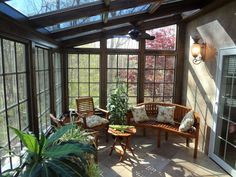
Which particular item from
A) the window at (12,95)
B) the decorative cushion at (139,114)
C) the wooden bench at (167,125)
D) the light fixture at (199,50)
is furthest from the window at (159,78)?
the window at (12,95)

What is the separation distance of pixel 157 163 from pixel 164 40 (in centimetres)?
287

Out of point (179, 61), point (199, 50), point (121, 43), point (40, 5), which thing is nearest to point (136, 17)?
point (121, 43)

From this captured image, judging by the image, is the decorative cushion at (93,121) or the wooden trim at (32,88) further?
the decorative cushion at (93,121)

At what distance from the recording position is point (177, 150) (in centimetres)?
407

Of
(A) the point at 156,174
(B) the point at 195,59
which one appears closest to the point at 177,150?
(A) the point at 156,174

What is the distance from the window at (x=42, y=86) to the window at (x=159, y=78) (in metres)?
2.36

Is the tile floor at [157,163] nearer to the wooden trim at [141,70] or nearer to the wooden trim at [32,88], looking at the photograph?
the wooden trim at [141,70]

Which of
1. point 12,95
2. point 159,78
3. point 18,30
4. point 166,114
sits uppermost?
point 18,30

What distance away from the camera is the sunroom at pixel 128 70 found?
7.75 ft

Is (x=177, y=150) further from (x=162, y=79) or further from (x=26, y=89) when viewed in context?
(x=26, y=89)

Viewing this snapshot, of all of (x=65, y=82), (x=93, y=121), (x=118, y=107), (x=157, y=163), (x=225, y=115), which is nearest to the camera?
(x=225, y=115)

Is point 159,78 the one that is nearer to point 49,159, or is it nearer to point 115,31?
point 115,31

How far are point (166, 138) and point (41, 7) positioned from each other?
11.9ft

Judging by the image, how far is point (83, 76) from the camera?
4.96 metres
